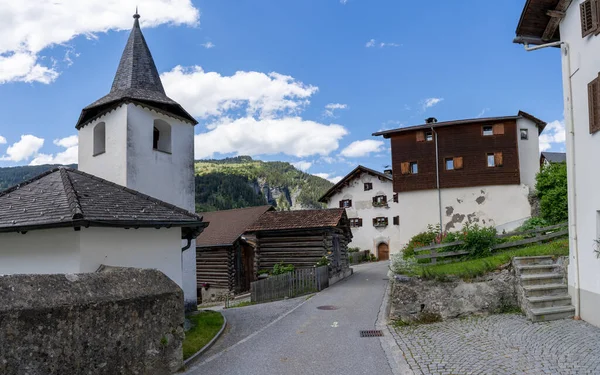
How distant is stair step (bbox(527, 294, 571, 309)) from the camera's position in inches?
420

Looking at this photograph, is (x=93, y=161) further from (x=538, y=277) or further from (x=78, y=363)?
(x=538, y=277)

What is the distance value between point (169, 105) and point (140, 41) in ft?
13.1

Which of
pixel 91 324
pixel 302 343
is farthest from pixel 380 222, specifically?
pixel 91 324

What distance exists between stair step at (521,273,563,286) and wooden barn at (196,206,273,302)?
54.1ft

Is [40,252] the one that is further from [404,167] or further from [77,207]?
[404,167]

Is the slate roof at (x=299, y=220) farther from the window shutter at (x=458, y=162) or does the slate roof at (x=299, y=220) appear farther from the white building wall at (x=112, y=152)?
the white building wall at (x=112, y=152)

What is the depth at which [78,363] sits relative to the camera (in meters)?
6.63

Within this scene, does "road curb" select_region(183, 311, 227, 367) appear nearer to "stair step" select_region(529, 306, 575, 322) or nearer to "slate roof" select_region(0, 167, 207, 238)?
"slate roof" select_region(0, 167, 207, 238)

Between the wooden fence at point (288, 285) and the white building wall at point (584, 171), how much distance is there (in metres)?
11.3

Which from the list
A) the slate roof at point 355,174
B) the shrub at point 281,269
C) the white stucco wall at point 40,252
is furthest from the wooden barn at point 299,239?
the slate roof at point 355,174

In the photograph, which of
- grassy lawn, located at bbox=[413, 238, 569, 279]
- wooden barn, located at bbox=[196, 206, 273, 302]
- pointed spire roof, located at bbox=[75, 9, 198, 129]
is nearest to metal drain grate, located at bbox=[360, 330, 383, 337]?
grassy lawn, located at bbox=[413, 238, 569, 279]

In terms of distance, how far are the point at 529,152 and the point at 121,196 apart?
2741cm

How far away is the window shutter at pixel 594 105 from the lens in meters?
9.80

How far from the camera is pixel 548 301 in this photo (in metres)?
10.8
